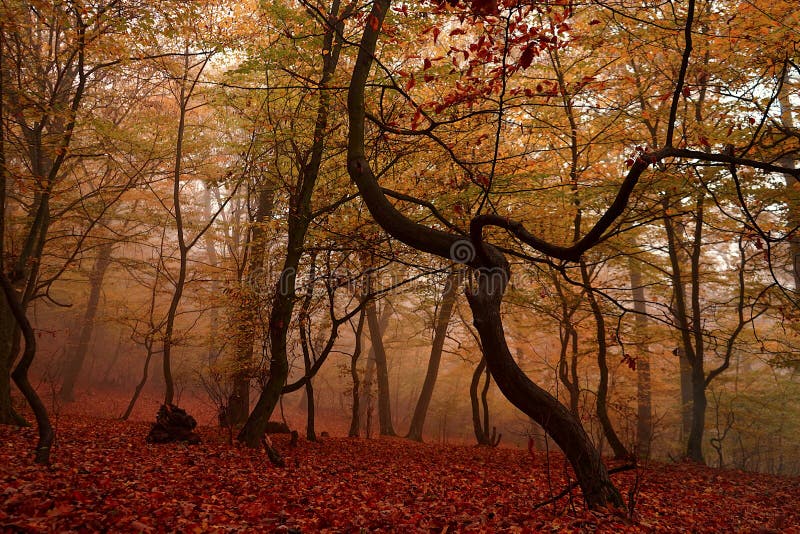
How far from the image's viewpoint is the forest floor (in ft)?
13.8

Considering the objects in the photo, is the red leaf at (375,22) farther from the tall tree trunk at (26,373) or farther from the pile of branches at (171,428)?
the pile of branches at (171,428)

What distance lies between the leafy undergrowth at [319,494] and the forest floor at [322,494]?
0.06 ft

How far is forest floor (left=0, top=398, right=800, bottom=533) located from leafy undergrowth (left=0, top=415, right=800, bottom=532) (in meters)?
0.02

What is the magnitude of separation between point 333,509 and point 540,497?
254cm

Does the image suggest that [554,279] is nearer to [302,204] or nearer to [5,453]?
[302,204]

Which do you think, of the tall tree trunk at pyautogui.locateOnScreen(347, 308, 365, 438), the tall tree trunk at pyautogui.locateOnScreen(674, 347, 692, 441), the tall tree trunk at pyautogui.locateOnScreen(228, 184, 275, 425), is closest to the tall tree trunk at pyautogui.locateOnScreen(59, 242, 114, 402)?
the tall tree trunk at pyautogui.locateOnScreen(228, 184, 275, 425)

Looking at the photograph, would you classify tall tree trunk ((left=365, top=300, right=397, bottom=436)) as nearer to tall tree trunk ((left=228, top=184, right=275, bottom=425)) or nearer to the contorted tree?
tall tree trunk ((left=228, top=184, right=275, bottom=425))

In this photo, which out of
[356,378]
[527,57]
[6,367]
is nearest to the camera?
[527,57]

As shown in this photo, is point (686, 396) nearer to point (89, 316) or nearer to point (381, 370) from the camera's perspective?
point (381, 370)

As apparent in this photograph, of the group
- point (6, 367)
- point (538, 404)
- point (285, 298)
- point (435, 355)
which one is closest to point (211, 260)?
point (435, 355)

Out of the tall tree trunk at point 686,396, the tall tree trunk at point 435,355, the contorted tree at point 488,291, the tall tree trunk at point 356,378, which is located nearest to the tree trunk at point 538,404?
the contorted tree at point 488,291

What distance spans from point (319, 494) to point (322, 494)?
0.04m

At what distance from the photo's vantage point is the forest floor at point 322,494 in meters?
4.21

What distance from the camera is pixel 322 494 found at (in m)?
5.59
